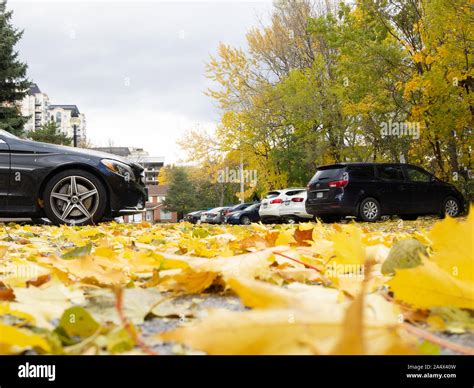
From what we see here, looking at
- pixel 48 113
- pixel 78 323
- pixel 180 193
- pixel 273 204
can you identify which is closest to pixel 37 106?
pixel 48 113

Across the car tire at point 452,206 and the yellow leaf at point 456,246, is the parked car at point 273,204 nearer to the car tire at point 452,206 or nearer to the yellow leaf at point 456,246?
the car tire at point 452,206

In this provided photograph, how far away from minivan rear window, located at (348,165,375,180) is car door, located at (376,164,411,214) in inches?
8.3

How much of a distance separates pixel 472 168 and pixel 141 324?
57.1 feet

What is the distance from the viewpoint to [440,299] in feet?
3.60

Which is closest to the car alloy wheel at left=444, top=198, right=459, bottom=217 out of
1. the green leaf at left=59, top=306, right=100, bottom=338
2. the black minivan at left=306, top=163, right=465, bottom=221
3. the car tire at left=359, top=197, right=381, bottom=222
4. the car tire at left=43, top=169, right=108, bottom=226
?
the black minivan at left=306, top=163, right=465, bottom=221

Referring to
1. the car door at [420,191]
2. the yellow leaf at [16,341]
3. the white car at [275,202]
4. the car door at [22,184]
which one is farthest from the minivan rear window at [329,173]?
the yellow leaf at [16,341]

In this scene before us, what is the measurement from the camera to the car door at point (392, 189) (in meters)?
14.0

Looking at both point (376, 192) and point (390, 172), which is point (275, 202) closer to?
point (390, 172)

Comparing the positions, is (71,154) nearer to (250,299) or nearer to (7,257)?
(7,257)

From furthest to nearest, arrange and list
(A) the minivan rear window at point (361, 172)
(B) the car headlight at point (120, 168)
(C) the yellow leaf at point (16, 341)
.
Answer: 1. (A) the minivan rear window at point (361, 172)
2. (B) the car headlight at point (120, 168)
3. (C) the yellow leaf at point (16, 341)

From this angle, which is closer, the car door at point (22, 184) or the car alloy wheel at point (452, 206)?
the car door at point (22, 184)

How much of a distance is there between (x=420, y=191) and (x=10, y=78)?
26.6 meters

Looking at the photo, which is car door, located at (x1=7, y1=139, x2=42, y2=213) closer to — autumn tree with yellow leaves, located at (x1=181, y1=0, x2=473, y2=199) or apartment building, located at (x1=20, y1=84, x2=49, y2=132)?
autumn tree with yellow leaves, located at (x1=181, y1=0, x2=473, y2=199)
